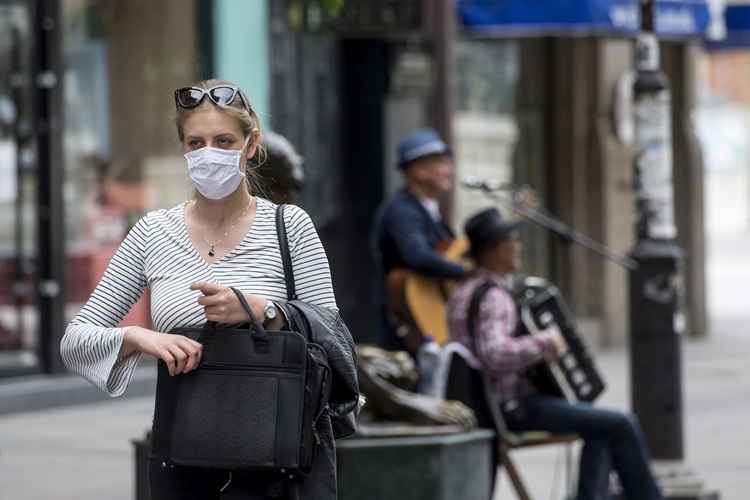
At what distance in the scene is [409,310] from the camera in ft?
27.1

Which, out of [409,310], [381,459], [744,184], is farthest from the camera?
[744,184]

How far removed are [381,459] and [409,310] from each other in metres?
2.31

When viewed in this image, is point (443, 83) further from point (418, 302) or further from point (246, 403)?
point (246, 403)

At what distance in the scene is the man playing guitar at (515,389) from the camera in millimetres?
6879

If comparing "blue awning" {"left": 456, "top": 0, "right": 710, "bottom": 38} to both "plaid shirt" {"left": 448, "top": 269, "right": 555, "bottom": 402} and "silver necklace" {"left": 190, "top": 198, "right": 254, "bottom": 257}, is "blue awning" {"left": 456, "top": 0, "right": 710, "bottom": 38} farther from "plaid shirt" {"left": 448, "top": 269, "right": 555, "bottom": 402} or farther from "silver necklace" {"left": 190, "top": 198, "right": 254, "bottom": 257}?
"silver necklace" {"left": 190, "top": 198, "right": 254, "bottom": 257}

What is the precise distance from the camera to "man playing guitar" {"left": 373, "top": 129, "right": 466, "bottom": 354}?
824 centimetres

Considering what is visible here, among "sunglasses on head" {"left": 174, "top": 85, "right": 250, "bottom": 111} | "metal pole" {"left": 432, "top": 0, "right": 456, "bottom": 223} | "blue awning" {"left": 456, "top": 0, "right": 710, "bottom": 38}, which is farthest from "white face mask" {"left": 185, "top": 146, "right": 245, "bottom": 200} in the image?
"blue awning" {"left": 456, "top": 0, "right": 710, "bottom": 38}

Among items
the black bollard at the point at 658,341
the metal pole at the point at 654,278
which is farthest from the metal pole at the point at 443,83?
the black bollard at the point at 658,341

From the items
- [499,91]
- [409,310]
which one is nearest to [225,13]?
[499,91]

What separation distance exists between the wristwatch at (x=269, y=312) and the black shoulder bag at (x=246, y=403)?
39 millimetres

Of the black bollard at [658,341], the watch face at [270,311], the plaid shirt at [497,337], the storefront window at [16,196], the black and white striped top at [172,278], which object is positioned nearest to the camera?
the watch face at [270,311]

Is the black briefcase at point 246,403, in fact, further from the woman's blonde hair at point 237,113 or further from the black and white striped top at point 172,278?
the woman's blonde hair at point 237,113

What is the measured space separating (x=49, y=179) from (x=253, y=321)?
26.9 feet

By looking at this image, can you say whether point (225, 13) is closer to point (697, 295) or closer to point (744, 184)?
point (697, 295)
